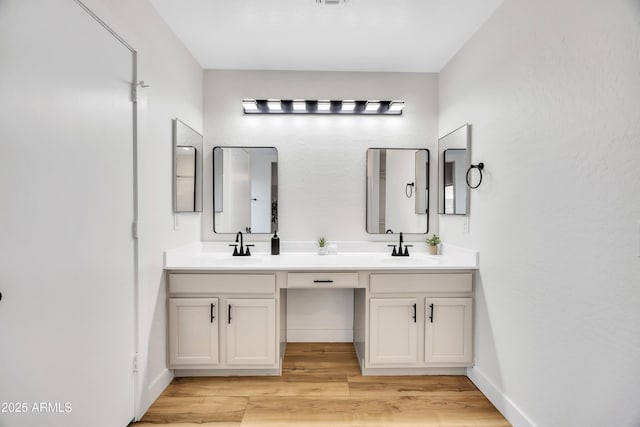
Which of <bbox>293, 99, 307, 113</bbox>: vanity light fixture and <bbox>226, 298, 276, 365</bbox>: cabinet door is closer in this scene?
<bbox>226, 298, 276, 365</bbox>: cabinet door

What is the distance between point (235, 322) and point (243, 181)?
1189mm

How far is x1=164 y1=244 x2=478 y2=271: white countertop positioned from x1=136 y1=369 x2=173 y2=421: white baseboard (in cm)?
71

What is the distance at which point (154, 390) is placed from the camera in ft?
6.49

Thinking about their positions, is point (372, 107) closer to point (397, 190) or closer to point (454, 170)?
point (397, 190)

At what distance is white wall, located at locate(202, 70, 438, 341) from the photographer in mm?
2779

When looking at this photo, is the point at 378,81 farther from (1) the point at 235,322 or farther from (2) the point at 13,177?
(2) the point at 13,177

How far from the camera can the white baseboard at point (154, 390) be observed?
1.85m

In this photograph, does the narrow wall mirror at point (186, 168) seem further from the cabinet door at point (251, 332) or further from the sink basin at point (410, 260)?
the sink basin at point (410, 260)

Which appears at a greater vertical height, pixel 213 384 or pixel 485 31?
pixel 485 31

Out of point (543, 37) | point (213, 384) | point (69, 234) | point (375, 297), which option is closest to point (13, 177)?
point (69, 234)

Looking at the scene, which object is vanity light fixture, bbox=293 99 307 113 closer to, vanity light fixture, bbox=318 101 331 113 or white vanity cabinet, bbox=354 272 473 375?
vanity light fixture, bbox=318 101 331 113

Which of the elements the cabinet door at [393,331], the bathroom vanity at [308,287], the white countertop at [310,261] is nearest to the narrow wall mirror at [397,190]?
the white countertop at [310,261]

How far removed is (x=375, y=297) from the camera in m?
2.24

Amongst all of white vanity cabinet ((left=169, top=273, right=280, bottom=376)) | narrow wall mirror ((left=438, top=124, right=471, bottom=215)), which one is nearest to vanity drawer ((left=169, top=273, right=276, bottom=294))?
white vanity cabinet ((left=169, top=273, right=280, bottom=376))
